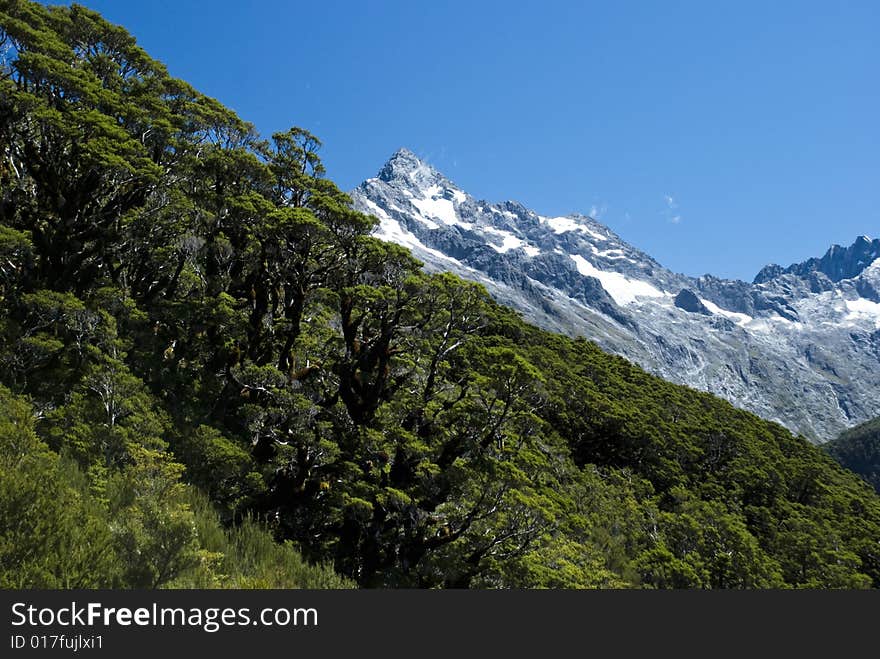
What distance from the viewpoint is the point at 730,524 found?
3966 centimetres

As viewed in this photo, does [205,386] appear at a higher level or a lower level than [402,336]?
lower

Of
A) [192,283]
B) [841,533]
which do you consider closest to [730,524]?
[841,533]

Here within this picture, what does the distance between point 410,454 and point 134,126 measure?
1780cm

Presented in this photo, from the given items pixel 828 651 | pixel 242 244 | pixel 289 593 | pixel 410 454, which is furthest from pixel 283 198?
pixel 828 651

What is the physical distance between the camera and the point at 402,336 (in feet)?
73.2

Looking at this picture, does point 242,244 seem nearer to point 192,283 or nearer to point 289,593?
point 192,283

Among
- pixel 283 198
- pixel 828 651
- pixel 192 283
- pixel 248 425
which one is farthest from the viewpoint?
pixel 283 198

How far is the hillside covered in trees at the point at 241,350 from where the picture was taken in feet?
54.1

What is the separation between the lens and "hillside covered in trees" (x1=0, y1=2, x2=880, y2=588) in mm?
16486

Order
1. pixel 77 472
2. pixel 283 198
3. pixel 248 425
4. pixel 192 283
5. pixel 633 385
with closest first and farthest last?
1. pixel 77 472
2. pixel 248 425
3. pixel 192 283
4. pixel 283 198
5. pixel 633 385

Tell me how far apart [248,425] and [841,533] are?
5192 centimetres

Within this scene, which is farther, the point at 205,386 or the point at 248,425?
the point at 205,386

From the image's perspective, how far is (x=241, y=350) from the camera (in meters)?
22.5

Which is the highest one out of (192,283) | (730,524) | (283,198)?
(283,198)
